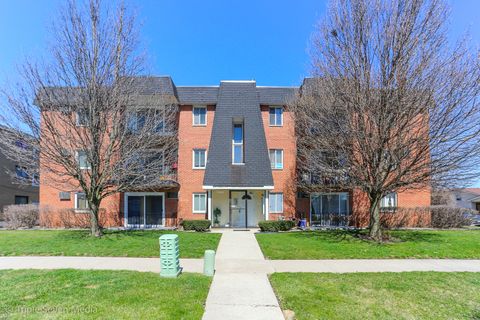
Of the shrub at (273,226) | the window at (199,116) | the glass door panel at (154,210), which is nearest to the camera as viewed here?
the shrub at (273,226)

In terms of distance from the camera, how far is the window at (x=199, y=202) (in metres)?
22.2

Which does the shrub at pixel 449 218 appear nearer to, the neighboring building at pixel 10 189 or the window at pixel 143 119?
the window at pixel 143 119

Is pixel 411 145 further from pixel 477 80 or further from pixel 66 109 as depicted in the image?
pixel 66 109

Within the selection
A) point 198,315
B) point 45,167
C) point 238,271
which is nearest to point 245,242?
point 238,271

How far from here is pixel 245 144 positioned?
22234 millimetres

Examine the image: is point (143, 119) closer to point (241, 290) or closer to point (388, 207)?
point (241, 290)

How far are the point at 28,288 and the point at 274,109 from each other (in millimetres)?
19361

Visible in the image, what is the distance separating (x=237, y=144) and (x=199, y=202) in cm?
501

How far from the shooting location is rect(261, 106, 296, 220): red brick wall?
73.7 ft

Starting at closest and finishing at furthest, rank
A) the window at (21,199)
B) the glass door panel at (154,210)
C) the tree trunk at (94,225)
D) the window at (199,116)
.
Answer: the tree trunk at (94,225) → the glass door panel at (154,210) → the window at (199,116) → the window at (21,199)

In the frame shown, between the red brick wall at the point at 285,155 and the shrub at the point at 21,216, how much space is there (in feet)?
52.3

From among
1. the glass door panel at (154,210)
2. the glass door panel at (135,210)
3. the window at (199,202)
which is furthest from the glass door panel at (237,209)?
the glass door panel at (135,210)

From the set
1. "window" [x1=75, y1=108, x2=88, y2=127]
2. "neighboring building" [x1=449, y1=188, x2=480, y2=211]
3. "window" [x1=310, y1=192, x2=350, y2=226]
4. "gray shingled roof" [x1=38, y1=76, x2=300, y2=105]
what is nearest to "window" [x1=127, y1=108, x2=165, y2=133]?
"window" [x1=75, y1=108, x2=88, y2=127]

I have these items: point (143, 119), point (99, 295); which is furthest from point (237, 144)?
point (99, 295)
